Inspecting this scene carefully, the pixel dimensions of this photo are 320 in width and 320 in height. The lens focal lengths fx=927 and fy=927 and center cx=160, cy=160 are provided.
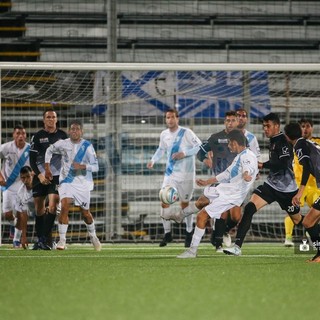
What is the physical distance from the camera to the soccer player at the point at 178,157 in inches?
596

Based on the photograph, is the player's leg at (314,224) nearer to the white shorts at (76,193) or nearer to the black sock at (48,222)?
the white shorts at (76,193)

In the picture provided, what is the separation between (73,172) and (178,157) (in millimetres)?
2180

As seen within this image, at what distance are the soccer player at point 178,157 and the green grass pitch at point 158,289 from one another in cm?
457

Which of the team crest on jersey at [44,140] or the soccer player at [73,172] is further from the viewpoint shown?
the team crest on jersey at [44,140]

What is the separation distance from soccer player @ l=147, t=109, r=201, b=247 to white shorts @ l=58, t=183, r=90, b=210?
68.6 inches

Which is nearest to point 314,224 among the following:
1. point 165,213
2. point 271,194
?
point 271,194

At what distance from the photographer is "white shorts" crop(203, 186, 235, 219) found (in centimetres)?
1106

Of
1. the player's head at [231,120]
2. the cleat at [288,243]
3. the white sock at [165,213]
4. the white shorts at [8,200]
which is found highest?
the player's head at [231,120]

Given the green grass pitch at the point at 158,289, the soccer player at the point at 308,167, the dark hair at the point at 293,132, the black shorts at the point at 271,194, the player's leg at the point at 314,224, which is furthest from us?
the black shorts at the point at 271,194

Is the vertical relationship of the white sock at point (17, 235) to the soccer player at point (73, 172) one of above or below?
below

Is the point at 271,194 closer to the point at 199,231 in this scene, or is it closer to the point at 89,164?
the point at 199,231

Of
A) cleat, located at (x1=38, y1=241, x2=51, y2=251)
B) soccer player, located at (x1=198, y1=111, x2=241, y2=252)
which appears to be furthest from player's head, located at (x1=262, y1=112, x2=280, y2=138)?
cleat, located at (x1=38, y1=241, x2=51, y2=251)

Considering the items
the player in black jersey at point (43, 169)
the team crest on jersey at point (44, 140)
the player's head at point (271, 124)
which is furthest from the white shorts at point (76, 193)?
the player's head at point (271, 124)

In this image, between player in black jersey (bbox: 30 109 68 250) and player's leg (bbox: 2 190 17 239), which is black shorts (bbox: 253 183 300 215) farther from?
player's leg (bbox: 2 190 17 239)
